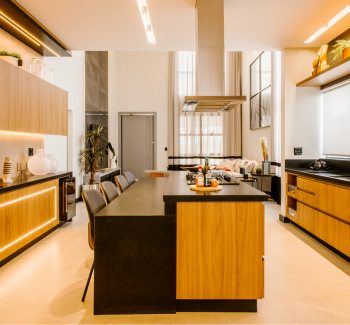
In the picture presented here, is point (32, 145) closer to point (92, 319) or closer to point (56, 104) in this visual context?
point (56, 104)

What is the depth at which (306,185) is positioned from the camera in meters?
3.89

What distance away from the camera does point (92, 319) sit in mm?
1972

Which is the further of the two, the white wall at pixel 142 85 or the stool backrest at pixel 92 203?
the white wall at pixel 142 85

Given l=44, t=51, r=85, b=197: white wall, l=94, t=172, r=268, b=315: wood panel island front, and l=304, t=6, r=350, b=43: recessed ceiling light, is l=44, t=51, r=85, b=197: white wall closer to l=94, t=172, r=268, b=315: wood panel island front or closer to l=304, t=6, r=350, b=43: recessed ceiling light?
l=94, t=172, r=268, b=315: wood panel island front

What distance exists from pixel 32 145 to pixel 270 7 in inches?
147

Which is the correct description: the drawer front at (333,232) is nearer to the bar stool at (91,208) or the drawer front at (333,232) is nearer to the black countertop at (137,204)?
the black countertop at (137,204)

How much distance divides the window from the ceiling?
4.72m

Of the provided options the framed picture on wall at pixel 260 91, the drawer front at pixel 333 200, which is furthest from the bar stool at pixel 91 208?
the framed picture on wall at pixel 260 91

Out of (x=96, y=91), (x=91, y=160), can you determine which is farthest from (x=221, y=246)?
(x=96, y=91)

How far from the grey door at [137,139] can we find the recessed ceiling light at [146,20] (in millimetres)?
5270

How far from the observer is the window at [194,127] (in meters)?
9.34

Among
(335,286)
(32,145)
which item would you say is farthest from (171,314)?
(32,145)

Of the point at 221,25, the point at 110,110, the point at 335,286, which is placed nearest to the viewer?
the point at 335,286

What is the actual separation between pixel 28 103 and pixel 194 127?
6.35 m
